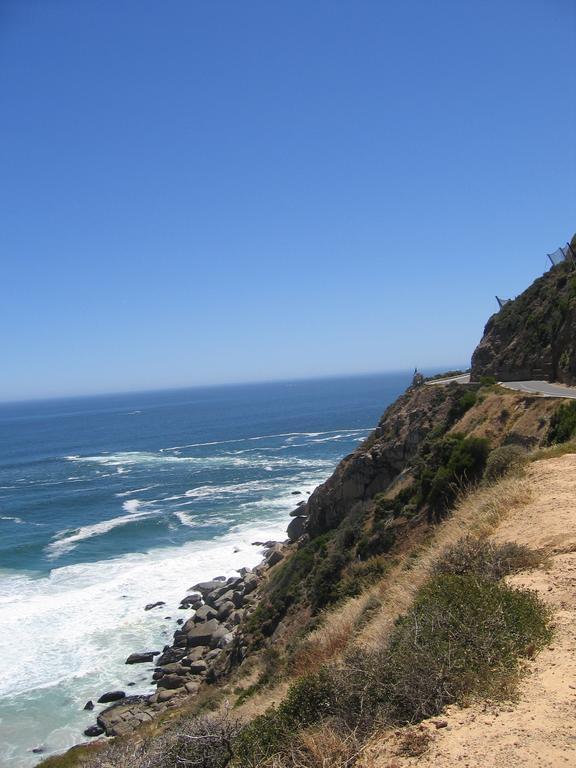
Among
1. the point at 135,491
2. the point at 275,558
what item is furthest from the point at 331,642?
the point at 135,491

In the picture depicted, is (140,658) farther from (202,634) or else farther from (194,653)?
(202,634)

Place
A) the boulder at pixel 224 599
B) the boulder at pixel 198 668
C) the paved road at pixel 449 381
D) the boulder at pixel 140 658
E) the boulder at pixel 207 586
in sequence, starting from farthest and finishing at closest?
the paved road at pixel 449 381 → the boulder at pixel 207 586 → the boulder at pixel 224 599 → the boulder at pixel 140 658 → the boulder at pixel 198 668

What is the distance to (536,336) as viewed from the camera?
32250mm

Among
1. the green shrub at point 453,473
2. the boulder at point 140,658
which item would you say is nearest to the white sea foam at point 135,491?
the boulder at point 140,658

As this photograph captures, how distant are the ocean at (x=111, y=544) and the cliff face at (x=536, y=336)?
71.6 feet

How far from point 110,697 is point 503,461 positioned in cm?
2001

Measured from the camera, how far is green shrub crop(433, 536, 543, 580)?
31.5ft

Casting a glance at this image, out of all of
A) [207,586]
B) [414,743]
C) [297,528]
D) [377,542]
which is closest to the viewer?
[414,743]

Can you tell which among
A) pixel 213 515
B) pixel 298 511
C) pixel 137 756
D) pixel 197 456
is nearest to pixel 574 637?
pixel 137 756

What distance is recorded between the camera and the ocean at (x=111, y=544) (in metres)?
26.7

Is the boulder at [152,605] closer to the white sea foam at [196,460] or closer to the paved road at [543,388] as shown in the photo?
the paved road at [543,388]

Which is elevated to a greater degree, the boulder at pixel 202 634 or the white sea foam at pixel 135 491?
the white sea foam at pixel 135 491

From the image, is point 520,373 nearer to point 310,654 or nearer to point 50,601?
point 310,654

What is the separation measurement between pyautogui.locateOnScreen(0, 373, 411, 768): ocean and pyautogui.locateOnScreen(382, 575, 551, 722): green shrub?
818 inches
